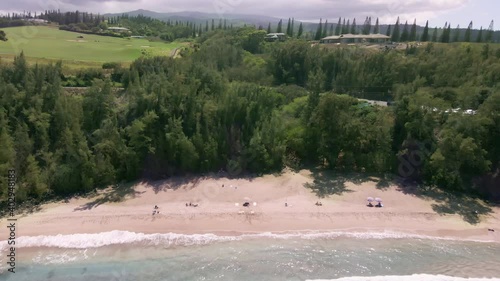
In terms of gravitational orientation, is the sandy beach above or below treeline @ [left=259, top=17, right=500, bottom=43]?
below

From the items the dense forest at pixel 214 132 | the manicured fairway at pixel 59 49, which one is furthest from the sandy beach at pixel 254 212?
the manicured fairway at pixel 59 49

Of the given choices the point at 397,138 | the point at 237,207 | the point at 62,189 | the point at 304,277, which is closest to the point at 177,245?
the point at 237,207

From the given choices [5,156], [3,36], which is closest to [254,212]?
[5,156]

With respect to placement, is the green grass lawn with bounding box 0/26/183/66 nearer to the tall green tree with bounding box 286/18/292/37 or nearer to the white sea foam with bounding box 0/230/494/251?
the white sea foam with bounding box 0/230/494/251

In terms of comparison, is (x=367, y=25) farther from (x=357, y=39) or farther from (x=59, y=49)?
(x=59, y=49)

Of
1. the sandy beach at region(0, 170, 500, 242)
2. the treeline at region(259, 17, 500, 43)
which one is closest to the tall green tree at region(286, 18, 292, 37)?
the treeline at region(259, 17, 500, 43)

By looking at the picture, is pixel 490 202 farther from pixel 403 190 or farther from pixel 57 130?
pixel 57 130

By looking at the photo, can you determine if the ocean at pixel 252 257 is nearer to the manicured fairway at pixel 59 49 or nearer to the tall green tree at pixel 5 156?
the tall green tree at pixel 5 156
